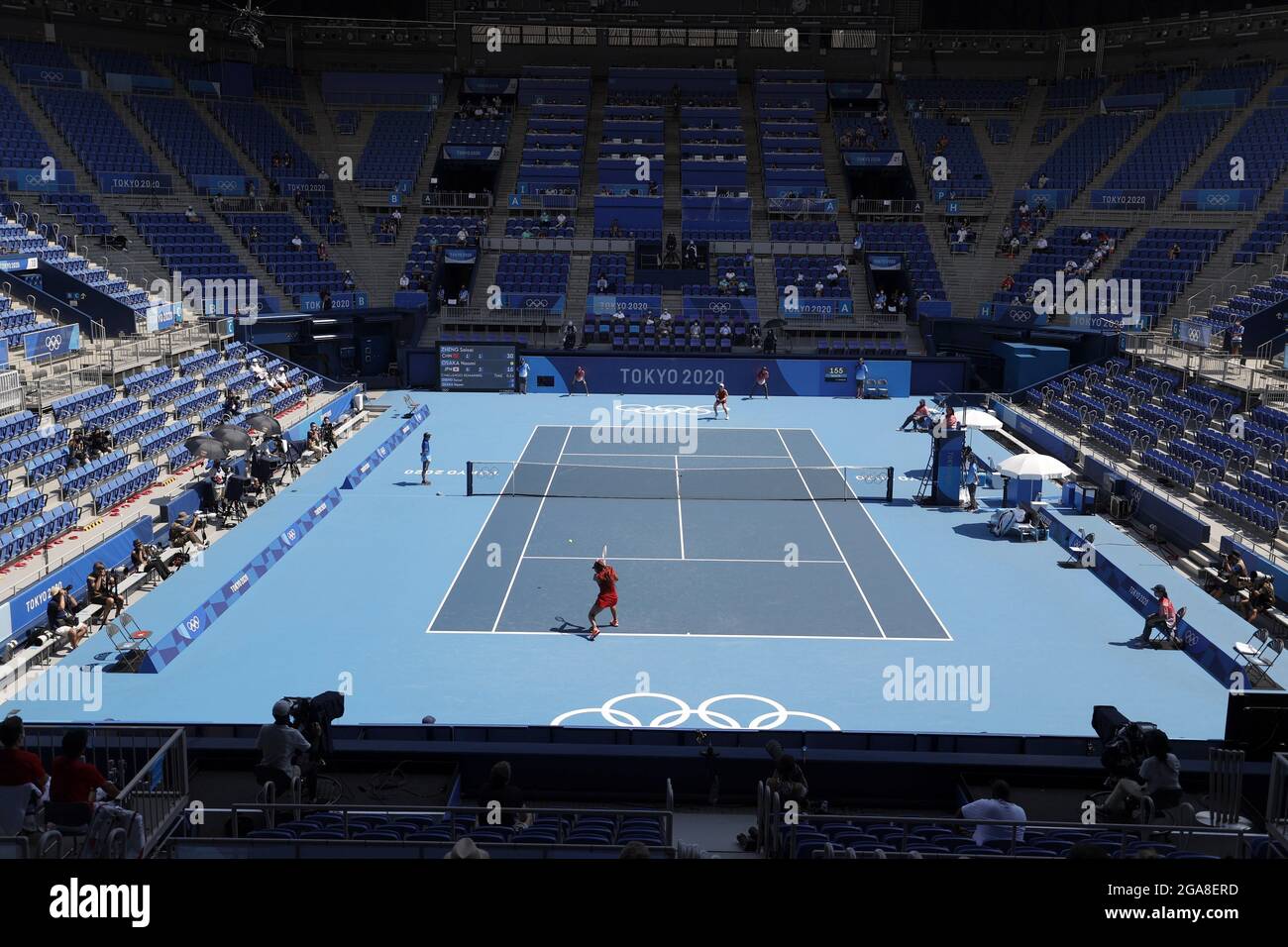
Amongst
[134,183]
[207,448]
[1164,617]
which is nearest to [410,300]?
[134,183]

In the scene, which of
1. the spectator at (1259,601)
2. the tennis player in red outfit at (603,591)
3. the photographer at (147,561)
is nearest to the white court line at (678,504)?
the tennis player in red outfit at (603,591)

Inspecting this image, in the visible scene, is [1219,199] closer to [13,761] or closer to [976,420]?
[976,420]

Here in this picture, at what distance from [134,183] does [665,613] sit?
37164 mm

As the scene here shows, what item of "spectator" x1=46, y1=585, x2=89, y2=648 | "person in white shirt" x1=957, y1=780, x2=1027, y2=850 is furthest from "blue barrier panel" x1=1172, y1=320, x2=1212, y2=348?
"spectator" x1=46, y1=585, x2=89, y2=648

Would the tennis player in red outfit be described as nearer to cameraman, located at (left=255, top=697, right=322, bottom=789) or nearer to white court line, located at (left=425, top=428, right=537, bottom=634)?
white court line, located at (left=425, top=428, right=537, bottom=634)

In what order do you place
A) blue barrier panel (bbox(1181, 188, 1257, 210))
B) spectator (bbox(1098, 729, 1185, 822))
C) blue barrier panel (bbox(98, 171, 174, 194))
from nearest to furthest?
1. spectator (bbox(1098, 729, 1185, 822))
2. blue barrier panel (bbox(1181, 188, 1257, 210))
3. blue barrier panel (bbox(98, 171, 174, 194))

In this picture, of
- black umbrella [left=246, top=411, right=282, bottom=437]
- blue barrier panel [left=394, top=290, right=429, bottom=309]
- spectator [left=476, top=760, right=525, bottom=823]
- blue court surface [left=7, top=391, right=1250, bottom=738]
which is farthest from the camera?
blue barrier panel [left=394, top=290, right=429, bottom=309]

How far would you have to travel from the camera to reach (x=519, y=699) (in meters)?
17.2

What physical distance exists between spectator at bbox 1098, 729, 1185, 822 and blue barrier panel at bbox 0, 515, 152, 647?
15.8 meters

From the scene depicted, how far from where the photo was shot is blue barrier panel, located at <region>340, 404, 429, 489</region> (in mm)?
30625

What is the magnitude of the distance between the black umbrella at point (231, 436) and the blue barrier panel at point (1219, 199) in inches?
1552

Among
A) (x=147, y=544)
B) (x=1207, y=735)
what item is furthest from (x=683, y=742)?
(x=147, y=544)

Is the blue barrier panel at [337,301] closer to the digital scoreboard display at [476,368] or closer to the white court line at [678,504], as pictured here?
the digital scoreboard display at [476,368]

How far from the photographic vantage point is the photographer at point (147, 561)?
880 inches
